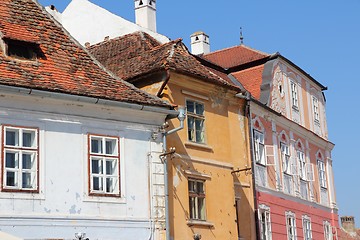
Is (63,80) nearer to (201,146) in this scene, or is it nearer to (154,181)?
(154,181)

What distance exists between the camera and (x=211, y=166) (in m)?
21.8

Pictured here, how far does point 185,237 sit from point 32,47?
687 cm

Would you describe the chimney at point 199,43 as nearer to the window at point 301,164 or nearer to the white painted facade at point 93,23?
the white painted facade at point 93,23

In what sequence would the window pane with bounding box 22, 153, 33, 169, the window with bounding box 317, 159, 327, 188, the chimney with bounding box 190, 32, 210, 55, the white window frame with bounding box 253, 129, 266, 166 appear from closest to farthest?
the window pane with bounding box 22, 153, 33, 169, the white window frame with bounding box 253, 129, 266, 166, the window with bounding box 317, 159, 327, 188, the chimney with bounding box 190, 32, 210, 55

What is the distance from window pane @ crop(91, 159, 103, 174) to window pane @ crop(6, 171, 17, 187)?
2.19 meters

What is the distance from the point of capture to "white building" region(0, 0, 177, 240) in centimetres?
1652

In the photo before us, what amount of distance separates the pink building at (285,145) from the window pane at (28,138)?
962 centimetres

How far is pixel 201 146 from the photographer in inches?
852

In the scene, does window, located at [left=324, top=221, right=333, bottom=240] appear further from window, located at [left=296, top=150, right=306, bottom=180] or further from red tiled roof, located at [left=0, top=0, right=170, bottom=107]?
red tiled roof, located at [left=0, top=0, right=170, bottom=107]

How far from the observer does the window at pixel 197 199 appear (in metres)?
20.8

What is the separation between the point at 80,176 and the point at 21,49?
12.2 ft

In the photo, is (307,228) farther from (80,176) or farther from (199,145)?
(80,176)

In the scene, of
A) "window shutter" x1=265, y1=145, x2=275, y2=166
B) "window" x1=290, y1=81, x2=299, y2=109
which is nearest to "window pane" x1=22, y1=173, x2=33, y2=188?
"window shutter" x1=265, y1=145, x2=275, y2=166

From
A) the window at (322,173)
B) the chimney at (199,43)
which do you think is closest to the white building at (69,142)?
the chimney at (199,43)
